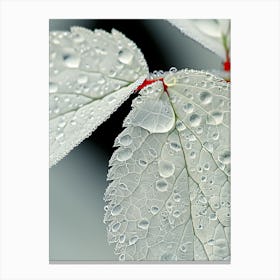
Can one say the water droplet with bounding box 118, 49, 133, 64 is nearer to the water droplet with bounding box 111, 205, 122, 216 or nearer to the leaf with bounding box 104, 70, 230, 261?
the leaf with bounding box 104, 70, 230, 261

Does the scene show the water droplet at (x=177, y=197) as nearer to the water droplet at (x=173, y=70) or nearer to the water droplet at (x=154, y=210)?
the water droplet at (x=154, y=210)

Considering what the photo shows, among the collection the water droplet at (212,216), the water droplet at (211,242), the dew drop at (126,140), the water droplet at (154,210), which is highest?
the dew drop at (126,140)

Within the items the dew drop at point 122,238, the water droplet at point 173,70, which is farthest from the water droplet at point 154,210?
the water droplet at point 173,70

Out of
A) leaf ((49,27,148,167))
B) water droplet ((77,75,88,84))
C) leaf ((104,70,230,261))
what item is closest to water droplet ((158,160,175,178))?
leaf ((104,70,230,261))
